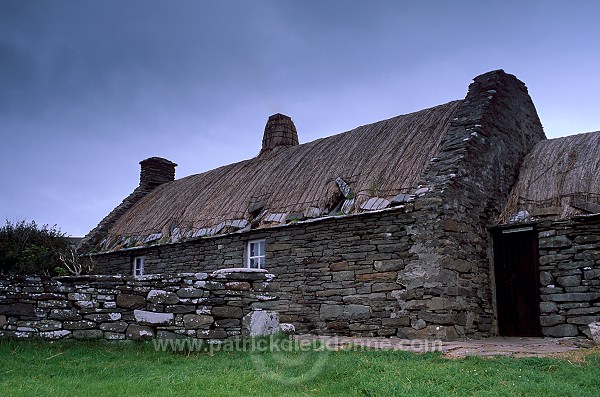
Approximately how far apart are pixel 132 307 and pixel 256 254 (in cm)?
638

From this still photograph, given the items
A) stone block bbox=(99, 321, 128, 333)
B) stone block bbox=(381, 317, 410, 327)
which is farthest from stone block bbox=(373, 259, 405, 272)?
stone block bbox=(99, 321, 128, 333)

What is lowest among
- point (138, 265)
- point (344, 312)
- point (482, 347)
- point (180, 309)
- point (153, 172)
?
point (482, 347)

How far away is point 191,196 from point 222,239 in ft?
14.0

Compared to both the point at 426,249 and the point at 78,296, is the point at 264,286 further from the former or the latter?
the point at 426,249

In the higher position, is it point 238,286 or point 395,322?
point 238,286

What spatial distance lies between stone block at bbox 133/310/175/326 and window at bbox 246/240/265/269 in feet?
19.6

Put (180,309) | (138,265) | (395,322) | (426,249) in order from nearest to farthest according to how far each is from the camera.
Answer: (180,309) → (426,249) → (395,322) → (138,265)

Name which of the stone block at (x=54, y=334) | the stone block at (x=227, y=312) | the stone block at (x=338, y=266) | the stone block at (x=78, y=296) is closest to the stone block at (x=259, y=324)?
the stone block at (x=227, y=312)

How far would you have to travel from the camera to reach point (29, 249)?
13.4m

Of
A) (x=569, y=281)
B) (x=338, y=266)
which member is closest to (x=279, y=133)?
(x=338, y=266)

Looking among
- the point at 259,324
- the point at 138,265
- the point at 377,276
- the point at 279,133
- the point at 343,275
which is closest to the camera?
the point at 259,324

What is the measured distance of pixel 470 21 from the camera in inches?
466

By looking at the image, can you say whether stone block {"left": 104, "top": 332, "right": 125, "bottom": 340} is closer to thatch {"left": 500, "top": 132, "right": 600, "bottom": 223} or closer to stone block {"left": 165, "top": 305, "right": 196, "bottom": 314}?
stone block {"left": 165, "top": 305, "right": 196, "bottom": 314}

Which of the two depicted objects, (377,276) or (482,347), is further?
(377,276)
